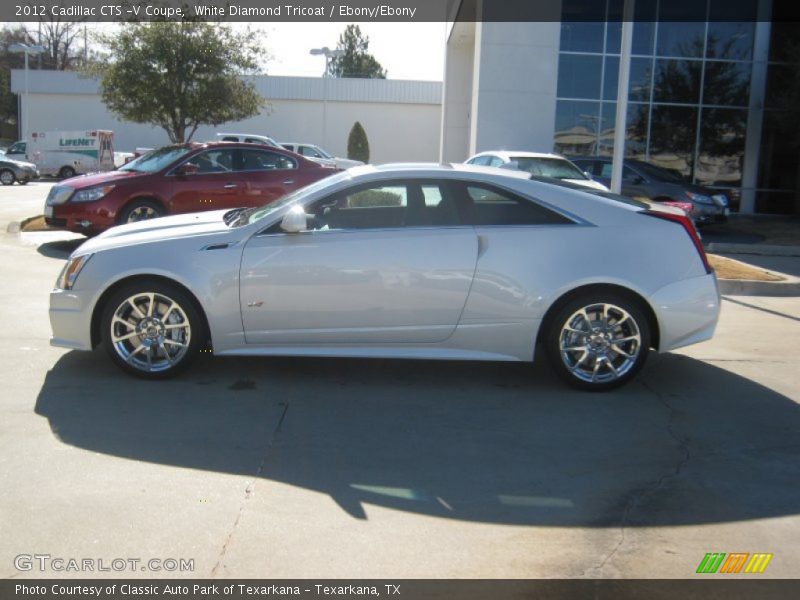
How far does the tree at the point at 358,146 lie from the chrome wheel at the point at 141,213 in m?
30.4

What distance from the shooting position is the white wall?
46.1m

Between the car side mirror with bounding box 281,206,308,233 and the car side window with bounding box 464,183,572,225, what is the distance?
119cm

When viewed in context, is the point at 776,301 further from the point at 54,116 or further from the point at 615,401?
the point at 54,116

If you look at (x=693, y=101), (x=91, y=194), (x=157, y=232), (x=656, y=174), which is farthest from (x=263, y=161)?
(x=693, y=101)

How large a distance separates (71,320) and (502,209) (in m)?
3.21

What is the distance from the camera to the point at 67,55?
2788 inches

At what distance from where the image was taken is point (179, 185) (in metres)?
12.7

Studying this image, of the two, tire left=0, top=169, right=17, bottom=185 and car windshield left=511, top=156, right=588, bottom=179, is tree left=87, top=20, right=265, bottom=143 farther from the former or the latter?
tire left=0, top=169, right=17, bottom=185

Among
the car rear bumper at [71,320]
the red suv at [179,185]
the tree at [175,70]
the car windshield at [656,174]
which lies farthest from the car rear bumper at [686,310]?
the tree at [175,70]

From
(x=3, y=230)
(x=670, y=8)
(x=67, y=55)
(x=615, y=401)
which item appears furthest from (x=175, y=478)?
(x=67, y=55)

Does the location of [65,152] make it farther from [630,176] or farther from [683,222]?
[683,222]

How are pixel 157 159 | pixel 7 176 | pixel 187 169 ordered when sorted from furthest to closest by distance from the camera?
pixel 7 176, pixel 157 159, pixel 187 169

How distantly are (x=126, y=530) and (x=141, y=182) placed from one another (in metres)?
9.55

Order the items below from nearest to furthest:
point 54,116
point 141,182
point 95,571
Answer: point 95,571, point 141,182, point 54,116
